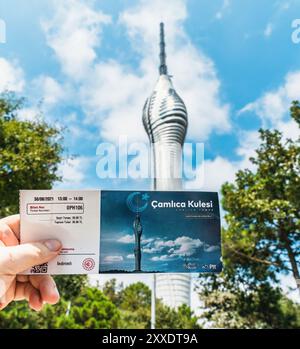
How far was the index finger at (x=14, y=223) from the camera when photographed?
1.94 feet

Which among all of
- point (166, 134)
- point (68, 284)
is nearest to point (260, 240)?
point (68, 284)

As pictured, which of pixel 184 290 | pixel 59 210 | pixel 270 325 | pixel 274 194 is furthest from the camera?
pixel 184 290

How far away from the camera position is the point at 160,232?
582mm

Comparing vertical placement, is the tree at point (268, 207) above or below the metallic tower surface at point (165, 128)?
below

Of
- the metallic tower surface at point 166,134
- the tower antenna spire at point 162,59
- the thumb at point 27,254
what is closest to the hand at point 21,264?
the thumb at point 27,254

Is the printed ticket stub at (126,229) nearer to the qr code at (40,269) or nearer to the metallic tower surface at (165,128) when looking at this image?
the qr code at (40,269)

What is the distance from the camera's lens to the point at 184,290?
6.45 meters

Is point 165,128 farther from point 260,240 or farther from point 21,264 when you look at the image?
point 21,264

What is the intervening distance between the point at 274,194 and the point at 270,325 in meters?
1.70

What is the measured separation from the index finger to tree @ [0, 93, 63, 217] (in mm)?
3398

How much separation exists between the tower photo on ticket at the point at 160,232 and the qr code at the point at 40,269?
7cm

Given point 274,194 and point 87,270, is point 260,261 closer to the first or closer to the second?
point 274,194

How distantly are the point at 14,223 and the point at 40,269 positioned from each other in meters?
0.07
